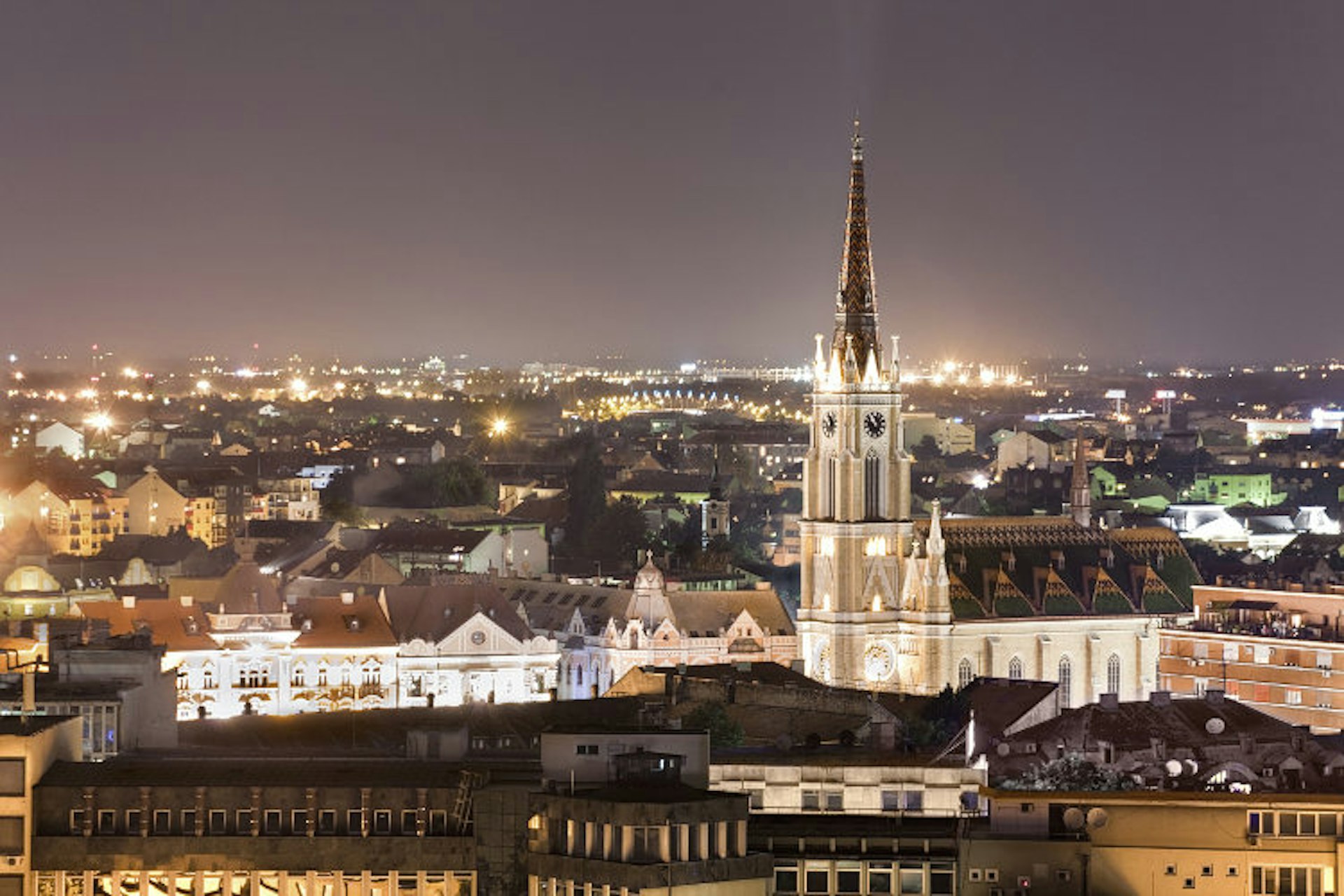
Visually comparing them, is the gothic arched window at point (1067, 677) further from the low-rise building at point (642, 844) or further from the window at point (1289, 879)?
the low-rise building at point (642, 844)

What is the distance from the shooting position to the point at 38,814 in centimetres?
6259

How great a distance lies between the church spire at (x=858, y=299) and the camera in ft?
382

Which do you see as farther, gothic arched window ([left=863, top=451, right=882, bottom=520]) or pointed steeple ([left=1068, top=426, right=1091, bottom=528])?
pointed steeple ([left=1068, top=426, right=1091, bottom=528])

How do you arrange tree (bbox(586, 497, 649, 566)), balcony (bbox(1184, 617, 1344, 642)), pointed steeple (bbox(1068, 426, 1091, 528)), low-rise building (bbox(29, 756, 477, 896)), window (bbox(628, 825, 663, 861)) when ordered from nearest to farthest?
1. window (bbox(628, 825, 663, 861))
2. low-rise building (bbox(29, 756, 477, 896))
3. balcony (bbox(1184, 617, 1344, 642))
4. pointed steeple (bbox(1068, 426, 1091, 528))
5. tree (bbox(586, 497, 649, 566))

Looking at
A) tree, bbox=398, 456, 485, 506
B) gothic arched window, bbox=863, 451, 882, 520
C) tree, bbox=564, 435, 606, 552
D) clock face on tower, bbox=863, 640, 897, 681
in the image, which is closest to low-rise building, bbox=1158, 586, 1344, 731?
clock face on tower, bbox=863, 640, 897, 681

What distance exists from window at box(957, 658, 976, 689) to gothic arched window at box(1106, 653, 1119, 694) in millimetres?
4326

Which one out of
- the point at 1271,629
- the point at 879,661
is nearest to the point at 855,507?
the point at 879,661

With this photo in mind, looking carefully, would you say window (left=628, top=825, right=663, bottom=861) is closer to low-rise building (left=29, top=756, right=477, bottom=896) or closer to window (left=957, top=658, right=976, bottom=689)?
low-rise building (left=29, top=756, right=477, bottom=896)

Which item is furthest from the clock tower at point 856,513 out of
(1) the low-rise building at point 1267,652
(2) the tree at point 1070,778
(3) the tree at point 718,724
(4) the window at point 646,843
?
(4) the window at point 646,843

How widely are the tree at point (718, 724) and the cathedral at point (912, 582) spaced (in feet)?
94.0

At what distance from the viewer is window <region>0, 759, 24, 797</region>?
62.5m

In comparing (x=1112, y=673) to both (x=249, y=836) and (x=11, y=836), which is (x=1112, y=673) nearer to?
(x=249, y=836)

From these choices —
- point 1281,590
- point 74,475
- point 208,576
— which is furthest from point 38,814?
point 74,475

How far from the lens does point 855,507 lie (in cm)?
11556
